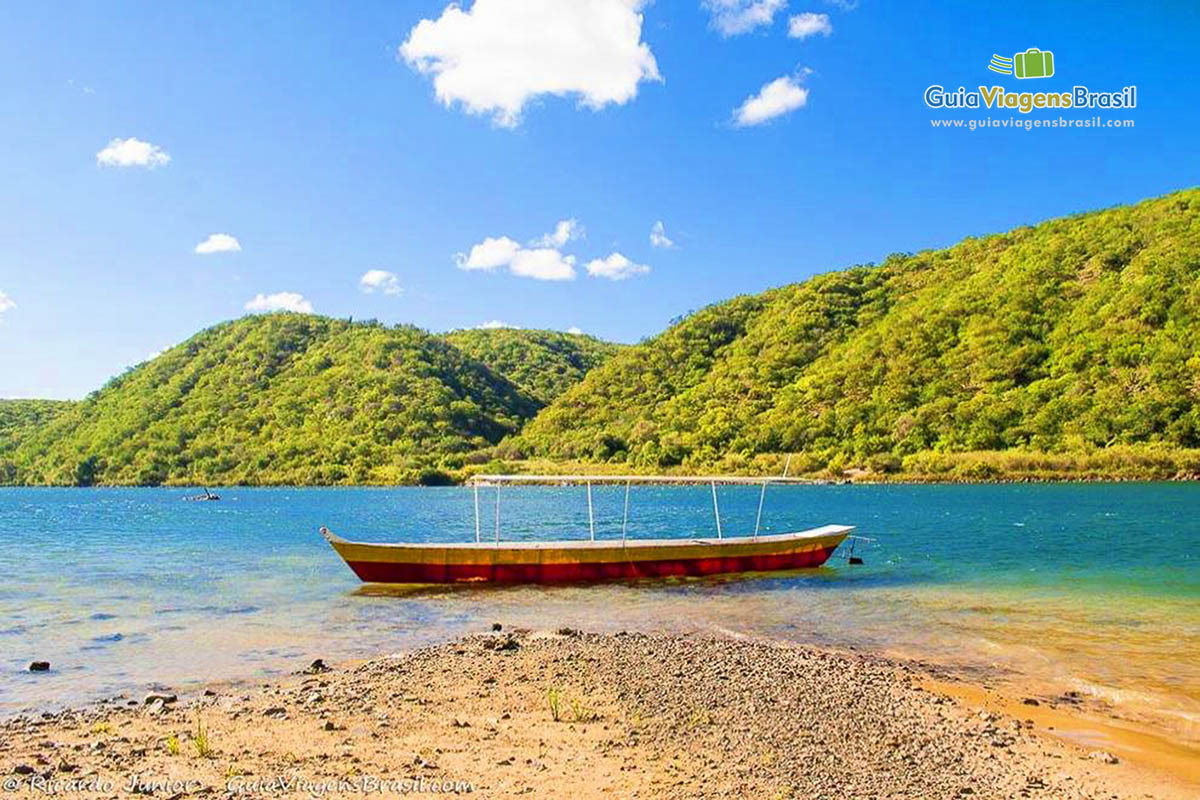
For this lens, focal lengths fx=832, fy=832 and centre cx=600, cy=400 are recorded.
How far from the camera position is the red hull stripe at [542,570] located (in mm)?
26641

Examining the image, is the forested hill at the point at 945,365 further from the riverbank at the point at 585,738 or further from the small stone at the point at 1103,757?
the small stone at the point at 1103,757

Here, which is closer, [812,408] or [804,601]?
[804,601]

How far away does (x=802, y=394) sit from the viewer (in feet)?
448

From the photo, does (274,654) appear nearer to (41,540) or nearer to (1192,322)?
(41,540)

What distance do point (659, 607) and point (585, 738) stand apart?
1298cm

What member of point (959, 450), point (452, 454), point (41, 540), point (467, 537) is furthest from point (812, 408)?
point (41, 540)

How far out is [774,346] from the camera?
158375 mm

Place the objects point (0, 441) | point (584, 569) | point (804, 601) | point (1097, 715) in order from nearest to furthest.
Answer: point (1097, 715) < point (804, 601) < point (584, 569) < point (0, 441)

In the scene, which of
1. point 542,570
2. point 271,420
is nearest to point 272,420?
point 271,420

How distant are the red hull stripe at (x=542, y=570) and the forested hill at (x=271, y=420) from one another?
11987 cm

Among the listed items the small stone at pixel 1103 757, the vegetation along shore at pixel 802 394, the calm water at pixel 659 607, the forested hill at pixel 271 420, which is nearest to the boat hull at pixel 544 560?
the calm water at pixel 659 607

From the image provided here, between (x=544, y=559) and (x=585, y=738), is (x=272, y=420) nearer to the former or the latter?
(x=544, y=559)

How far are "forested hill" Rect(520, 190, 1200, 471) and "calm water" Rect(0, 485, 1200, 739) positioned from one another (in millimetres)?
63829

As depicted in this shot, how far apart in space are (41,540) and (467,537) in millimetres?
23957
